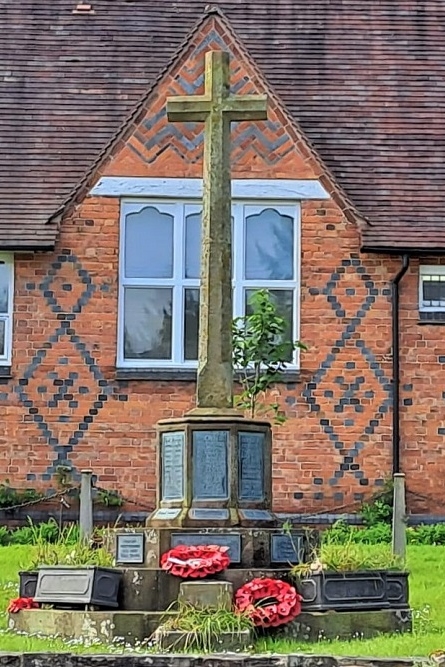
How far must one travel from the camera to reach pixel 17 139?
20.3m

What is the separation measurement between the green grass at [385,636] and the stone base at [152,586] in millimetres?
816

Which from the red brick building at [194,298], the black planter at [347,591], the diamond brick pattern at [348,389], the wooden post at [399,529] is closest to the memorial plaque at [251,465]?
the black planter at [347,591]

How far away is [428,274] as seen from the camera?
1947 centimetres

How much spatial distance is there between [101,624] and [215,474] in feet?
6.16

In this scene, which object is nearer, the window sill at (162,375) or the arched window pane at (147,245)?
the window sill at (162,375)

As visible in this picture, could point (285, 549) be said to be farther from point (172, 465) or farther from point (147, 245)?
point (147, 245)

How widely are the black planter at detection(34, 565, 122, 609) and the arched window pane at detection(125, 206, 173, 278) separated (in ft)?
28.4

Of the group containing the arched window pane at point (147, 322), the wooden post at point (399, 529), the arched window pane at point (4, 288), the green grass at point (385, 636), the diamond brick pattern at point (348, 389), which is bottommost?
the green grass at point (385, 636)

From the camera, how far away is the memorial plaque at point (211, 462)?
38.5 feet

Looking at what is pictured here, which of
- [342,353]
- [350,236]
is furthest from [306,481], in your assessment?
[350,236]

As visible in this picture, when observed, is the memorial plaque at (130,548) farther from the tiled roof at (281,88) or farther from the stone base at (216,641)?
the tiled roof at (281,88)

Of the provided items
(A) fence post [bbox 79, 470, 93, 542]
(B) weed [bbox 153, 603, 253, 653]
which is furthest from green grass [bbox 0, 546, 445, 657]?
(A) fence post [bbox 79, 470, 93, 542]

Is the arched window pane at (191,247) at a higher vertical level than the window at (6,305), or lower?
higher

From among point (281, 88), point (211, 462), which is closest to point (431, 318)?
point (281, 88)
